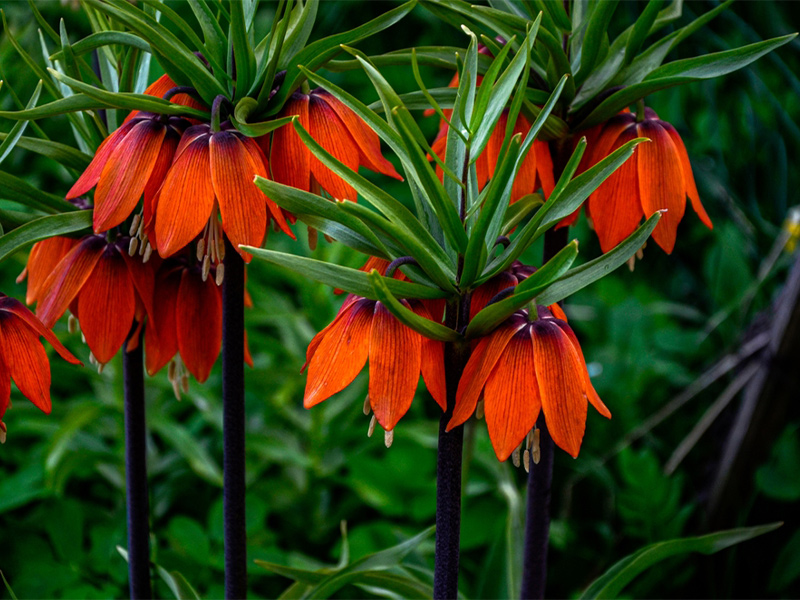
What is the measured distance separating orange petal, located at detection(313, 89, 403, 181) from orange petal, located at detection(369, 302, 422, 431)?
16cm

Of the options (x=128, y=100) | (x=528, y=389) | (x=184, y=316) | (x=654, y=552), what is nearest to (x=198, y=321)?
(x=184, y=316)

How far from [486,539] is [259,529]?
0.40 m

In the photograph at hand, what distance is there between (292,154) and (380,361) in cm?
18

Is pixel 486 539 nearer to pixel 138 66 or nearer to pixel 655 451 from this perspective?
pixel 655 451

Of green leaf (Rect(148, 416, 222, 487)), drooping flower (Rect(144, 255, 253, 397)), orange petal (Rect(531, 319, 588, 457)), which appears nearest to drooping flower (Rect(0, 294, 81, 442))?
drooping flower (Rect(144, 255, 253, 397))

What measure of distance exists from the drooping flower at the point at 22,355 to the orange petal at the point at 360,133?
0.88 ft

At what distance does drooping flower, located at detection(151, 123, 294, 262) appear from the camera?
58cm

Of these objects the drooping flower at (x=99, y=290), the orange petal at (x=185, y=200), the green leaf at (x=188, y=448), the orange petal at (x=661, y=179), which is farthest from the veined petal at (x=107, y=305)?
the green leaf at (x=188, y=448)

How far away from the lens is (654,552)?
73 centimetres

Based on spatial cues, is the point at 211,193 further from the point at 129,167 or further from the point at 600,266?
the point at 600,266

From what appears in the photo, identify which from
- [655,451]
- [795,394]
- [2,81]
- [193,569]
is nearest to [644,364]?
[655,451]

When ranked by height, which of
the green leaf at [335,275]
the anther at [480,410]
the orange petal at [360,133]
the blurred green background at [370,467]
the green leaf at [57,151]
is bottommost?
the blurred green background at [370,467]

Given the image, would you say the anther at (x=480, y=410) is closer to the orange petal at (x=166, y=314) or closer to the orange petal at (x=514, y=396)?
the orange petal at (x=514, y=396)

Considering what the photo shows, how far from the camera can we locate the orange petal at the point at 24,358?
0.59 meters
